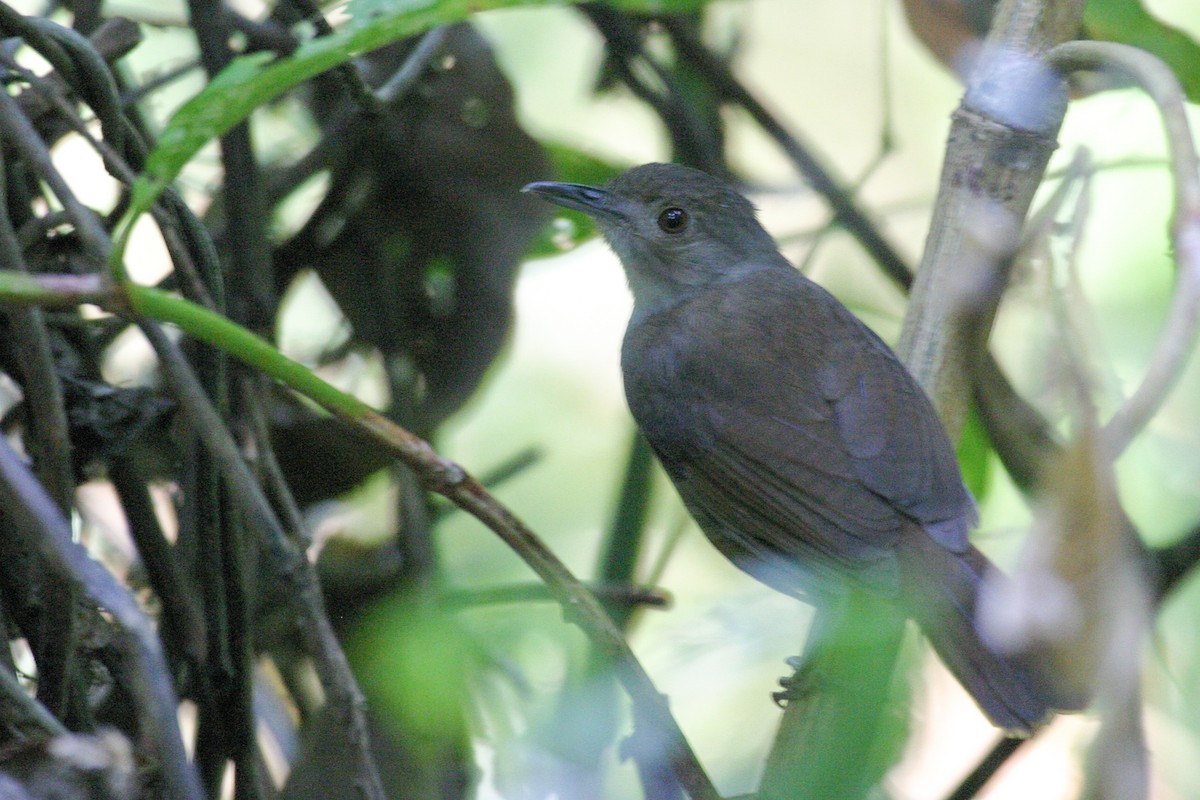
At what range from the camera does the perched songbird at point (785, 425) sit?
2352 millimetres

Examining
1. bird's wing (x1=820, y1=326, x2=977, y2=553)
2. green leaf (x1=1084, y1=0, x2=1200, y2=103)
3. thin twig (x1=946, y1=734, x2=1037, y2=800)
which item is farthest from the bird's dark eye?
thin twig (x1=946, y1=734, x2=1037, y2=800)

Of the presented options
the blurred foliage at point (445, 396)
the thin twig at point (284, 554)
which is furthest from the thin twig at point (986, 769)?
the thin twig at point (284, 554)

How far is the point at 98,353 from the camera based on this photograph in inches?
86.4

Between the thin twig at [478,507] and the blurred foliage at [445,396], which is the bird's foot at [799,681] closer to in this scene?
the blurred foliage at [445,396]

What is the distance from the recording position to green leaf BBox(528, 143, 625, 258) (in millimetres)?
3012

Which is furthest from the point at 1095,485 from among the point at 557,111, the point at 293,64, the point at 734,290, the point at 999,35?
the point at 557,111

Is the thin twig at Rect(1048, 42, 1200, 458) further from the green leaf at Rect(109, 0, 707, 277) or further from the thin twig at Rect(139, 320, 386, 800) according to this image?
the thin twig at Rect(139, 320, 386, 800)

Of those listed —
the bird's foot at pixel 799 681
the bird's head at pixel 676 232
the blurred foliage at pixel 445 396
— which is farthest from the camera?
the bird's head at pixel 676 232

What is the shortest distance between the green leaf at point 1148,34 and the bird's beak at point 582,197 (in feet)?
3.85

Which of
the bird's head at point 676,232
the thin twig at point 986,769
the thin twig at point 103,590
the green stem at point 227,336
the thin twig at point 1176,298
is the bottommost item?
the thin twig at point 986,769

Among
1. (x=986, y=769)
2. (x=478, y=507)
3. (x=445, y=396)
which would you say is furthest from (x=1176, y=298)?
(x=445, y=396)

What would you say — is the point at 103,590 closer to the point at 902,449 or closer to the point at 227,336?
the point at 227,336

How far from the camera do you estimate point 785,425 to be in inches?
105

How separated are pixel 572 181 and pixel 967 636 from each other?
62.2 inches
